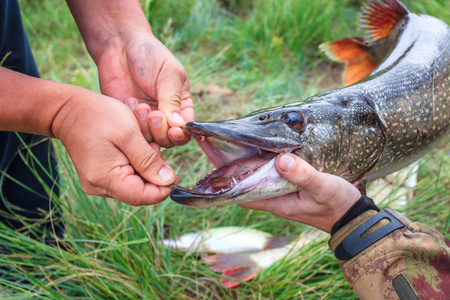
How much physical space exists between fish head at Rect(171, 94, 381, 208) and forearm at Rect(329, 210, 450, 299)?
13.0 inches

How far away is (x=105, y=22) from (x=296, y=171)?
1.16 m

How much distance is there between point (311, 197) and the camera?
1.44 meters

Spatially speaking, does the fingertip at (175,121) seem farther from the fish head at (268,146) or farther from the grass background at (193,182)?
the grass background at (193,182)

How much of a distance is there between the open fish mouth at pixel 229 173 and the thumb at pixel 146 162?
2.0 inches

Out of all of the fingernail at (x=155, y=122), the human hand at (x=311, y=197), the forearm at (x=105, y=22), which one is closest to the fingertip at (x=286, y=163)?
the human hand at (x=311, y=197)

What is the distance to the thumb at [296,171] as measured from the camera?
128 cm

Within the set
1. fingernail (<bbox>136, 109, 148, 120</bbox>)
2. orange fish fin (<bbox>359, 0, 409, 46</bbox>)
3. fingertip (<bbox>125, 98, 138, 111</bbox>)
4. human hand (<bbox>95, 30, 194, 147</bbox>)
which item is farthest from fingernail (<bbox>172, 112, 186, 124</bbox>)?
orange fish fin (<bbox>359, 0, 409, 46</bbox>)

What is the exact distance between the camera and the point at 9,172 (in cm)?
216

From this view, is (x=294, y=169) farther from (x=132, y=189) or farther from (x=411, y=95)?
(x=411, y=95)

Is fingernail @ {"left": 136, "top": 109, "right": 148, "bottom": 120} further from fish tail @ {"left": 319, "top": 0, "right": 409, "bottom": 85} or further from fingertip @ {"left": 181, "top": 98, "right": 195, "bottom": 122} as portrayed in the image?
fish tail @ {"left": 319, "top": 0, "right": 409, "bottom": 85}

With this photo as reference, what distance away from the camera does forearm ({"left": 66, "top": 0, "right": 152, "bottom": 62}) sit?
6.15 ft

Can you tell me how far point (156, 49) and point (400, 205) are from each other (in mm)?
1519

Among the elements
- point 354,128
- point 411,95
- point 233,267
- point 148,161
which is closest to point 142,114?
point 148,161

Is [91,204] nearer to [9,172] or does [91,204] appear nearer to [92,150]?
[9,172]
